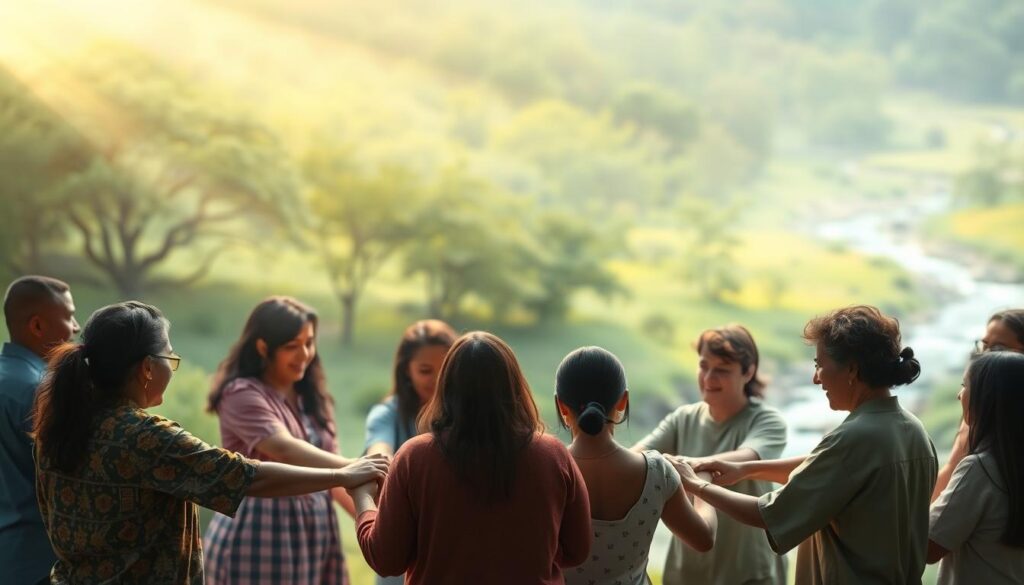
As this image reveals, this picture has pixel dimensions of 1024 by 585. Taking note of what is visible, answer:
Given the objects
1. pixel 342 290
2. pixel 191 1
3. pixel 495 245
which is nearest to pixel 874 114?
pixel 495 245

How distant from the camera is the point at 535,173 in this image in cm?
712

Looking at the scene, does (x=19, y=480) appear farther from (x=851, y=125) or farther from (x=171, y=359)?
(x=851, y=125)

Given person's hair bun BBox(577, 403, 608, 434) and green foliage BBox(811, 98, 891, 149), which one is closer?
person's hair bun BBox(577, 403, 608, 434)

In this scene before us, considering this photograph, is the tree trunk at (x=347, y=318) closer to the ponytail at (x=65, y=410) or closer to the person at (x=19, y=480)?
the person at (x=19, y=480)

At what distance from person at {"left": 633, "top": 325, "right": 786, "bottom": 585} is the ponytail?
1.38 meters

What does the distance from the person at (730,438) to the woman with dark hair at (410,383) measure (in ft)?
2.18

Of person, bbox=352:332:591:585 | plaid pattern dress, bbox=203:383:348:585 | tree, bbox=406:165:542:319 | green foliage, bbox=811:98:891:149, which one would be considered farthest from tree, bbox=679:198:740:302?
person, bbox=352:332:591:585

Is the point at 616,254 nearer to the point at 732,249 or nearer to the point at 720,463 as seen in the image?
the point at 732,249

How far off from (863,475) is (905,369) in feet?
0.79

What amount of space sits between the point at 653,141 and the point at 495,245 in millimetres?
1516

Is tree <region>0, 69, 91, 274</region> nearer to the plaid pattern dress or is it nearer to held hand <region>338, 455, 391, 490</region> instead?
the plaid pattern dress

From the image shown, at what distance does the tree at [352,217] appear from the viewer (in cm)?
650

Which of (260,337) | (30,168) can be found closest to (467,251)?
(30,168)

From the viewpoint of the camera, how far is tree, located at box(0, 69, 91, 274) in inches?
216
